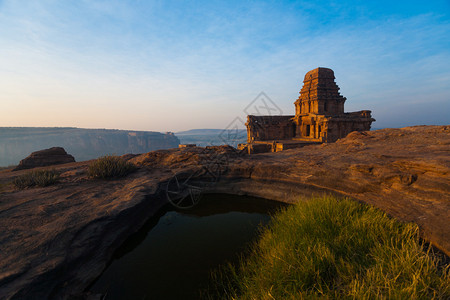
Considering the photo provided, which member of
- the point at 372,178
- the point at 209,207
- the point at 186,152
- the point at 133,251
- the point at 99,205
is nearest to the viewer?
the point at 133,251

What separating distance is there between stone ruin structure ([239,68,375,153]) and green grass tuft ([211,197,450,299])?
62.5 ft

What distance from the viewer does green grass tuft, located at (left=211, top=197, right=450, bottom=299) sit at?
1.95 meters

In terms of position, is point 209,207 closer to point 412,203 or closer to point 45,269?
point 45,269

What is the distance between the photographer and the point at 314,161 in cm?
732

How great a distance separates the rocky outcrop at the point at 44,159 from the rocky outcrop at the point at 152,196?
8.12 m

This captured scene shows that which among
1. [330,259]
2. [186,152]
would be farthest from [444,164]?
[186,152]

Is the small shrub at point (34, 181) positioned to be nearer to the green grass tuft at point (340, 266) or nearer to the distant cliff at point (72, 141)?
the green grass tuft at point (340, 266)

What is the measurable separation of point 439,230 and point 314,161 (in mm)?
4043

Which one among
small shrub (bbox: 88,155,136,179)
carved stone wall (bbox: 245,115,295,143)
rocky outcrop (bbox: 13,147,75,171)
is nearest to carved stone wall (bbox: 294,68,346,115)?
carved stone wall (bbox: 245,115,295,143)

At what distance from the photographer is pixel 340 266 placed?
2465 mm

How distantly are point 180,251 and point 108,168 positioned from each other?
16.4 ft

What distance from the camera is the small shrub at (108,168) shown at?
272 inches

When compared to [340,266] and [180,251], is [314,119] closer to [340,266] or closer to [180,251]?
[340,266]

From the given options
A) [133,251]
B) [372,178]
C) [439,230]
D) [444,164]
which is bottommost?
[133,251]
